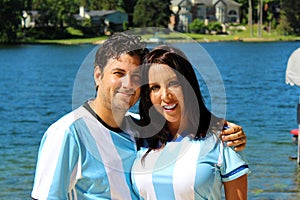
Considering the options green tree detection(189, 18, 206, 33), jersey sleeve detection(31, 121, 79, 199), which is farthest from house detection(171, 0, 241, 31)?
jersey sleeve detection(31, 121, 79, 199)

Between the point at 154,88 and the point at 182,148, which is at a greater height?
the point at 154,88

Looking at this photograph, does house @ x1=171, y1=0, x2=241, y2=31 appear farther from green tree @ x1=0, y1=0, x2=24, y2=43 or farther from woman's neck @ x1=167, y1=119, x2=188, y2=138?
woman's neck @ x1=167, y1=119, x2=188, y2=138

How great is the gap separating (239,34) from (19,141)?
99.8 metres

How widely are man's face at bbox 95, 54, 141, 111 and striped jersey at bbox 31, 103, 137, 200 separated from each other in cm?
11

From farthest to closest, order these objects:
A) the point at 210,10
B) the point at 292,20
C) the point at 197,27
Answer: the point at 210,10 → the point at 197,27 → the point at 292,20

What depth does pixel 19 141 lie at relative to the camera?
56.0 feet

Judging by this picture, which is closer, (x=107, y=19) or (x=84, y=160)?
(x=84, y=160)

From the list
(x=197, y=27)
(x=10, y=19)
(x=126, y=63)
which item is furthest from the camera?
(x=197, y=27)

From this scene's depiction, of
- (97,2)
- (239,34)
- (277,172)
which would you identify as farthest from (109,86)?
(97,2)

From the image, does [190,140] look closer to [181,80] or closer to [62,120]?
[181,80]

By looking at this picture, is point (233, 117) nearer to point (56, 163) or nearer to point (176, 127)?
point (176, 127)

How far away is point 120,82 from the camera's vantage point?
2.78 metres

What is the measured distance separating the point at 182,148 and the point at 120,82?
390 mm

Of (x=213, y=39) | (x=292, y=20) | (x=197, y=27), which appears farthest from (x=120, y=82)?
(x=197, y=27)
